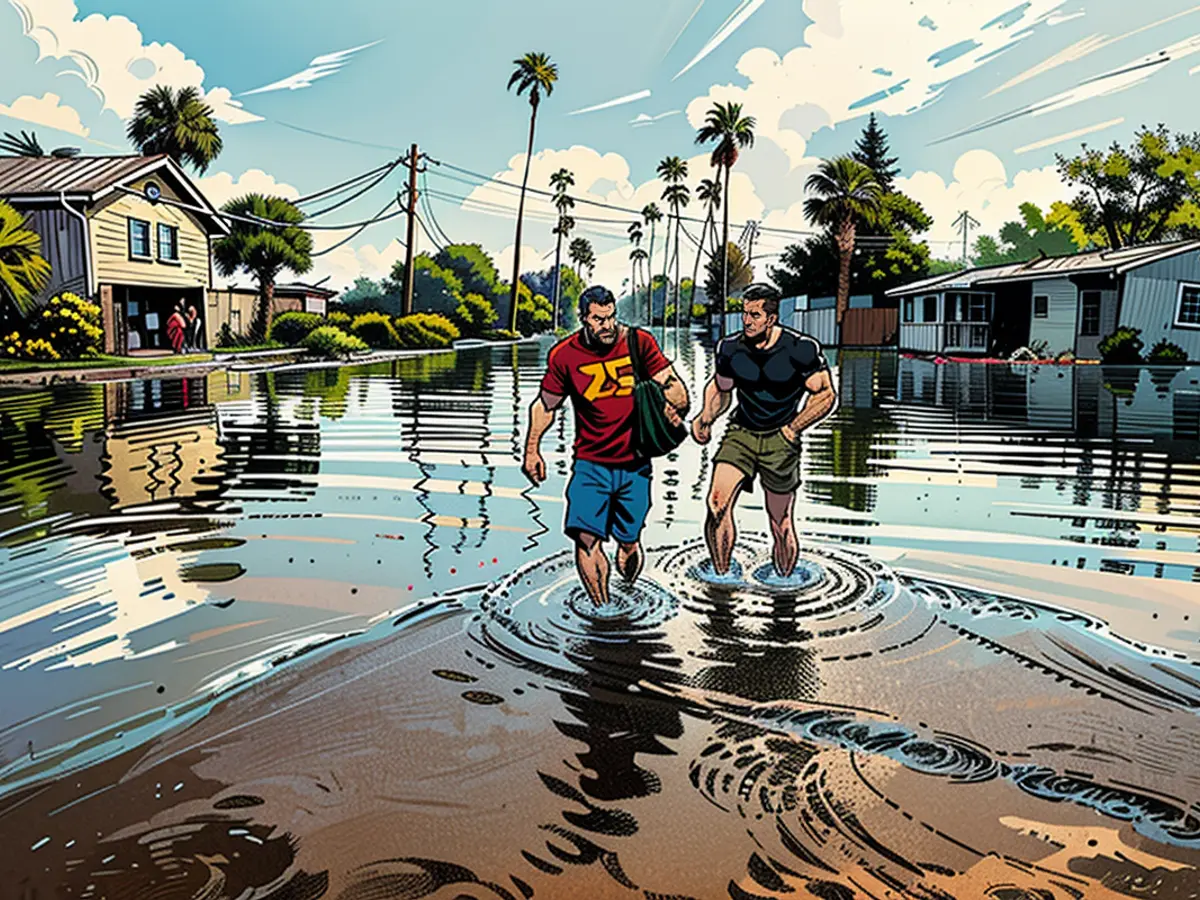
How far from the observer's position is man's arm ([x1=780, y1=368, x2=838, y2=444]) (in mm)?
5902

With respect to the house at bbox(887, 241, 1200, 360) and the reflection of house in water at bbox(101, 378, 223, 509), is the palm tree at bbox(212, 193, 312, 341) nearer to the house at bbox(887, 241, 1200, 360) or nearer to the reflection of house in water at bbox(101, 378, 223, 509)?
the reflection of house in water at bbox(101, 378, 223, 509)

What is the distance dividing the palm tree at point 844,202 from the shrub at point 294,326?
27.7 meters

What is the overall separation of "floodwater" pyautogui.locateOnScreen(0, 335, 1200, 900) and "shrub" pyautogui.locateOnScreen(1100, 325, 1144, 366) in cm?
2711

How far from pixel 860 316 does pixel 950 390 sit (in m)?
32.5

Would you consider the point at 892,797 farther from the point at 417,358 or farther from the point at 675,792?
the point at 417,358

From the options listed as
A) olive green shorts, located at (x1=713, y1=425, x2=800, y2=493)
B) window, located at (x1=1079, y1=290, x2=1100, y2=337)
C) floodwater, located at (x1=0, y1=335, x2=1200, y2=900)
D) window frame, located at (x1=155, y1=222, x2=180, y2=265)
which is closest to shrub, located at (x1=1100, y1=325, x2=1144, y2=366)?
window, located at (x1=1079, y1=290, x2=1100, y2=337)

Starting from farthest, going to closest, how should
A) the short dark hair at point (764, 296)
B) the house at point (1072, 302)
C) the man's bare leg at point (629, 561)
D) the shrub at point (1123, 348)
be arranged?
the house at point (1072, 302), the shrub at point (1123, 348), the man's bare leg at point (629, 561), the short dark hair at point (764, 296)

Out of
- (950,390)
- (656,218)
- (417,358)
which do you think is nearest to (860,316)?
(417,358)

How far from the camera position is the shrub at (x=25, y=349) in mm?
28172

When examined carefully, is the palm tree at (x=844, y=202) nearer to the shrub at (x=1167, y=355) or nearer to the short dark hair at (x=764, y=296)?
the shrub at (x=1167, y=355)

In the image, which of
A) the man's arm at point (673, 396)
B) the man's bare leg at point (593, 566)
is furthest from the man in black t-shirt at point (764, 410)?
the man's bare leg at point (593, 566)

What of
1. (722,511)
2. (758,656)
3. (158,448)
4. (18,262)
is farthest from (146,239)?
(758,656)

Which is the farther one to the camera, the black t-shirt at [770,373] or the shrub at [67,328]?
the shrub at [67,328]

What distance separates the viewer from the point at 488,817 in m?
3.39
